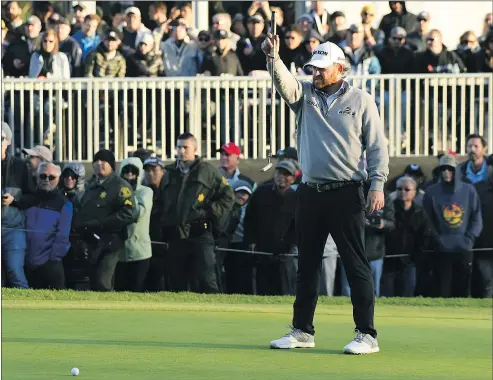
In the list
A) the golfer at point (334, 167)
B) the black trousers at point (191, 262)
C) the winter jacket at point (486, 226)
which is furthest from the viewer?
the winter jacket at point (486, 226)

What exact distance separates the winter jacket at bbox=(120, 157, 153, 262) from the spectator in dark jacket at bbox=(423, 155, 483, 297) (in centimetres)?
310

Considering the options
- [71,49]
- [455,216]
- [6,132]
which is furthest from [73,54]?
[455,216]

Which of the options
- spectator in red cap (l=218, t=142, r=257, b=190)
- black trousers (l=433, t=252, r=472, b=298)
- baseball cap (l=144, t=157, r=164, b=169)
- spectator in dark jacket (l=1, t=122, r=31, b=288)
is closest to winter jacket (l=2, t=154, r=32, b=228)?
spectator in dark jacket (l=1, t=122, r=31, b=288)

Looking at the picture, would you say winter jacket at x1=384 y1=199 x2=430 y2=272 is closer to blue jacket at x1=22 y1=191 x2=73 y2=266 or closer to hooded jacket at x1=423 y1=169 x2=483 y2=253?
hooded jacket at x1=423 y1=169 x2=483 y2=253

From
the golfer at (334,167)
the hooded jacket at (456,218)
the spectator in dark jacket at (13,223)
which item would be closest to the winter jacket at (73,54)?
the spectator in dark jacket at (13,223)

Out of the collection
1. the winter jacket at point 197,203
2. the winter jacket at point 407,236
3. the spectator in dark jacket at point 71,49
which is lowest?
the winter jacket at point 407,236

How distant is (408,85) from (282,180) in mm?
4102

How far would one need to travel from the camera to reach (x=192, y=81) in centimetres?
1773

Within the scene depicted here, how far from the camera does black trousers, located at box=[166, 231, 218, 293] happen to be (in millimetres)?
13711

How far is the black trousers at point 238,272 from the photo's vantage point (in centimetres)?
1463

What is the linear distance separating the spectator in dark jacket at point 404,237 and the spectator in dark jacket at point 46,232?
3435 mm

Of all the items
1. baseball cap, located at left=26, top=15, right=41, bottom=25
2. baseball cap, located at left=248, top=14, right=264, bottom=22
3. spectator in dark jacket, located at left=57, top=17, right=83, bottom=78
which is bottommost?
spectator in dark jacket, located at left=57, top=17, right=83, bottom=78

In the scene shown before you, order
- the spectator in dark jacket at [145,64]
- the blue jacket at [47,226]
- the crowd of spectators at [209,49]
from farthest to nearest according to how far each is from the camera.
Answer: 1. the spectator in dark jacket at [145,64]
2. the crowd of spectators at [209,49]
3. the blue jacket at [47,226]

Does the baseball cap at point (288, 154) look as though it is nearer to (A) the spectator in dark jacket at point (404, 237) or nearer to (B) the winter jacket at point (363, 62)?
(A) the spectator in dark jacket at point (404, 237)
